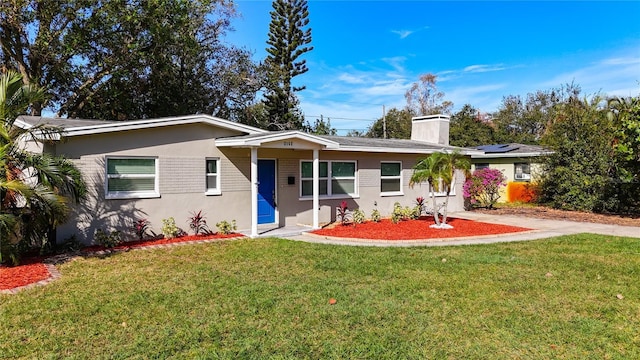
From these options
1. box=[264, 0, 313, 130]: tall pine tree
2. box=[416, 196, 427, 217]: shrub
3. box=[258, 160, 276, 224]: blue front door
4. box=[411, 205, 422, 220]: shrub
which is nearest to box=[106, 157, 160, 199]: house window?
box=[258, 160, 276, 224]: blue front door

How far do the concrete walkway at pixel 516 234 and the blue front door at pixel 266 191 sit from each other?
1.77m

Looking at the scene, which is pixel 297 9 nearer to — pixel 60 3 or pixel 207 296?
pixel 60 3

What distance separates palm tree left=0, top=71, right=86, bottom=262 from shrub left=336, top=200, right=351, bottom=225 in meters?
7.62

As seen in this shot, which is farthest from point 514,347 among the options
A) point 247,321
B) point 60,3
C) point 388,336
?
point 60,3

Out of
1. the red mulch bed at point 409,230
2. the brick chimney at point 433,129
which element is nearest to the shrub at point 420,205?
the red mulch bed at point 409,230

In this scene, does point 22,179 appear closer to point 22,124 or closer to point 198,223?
point 22,124

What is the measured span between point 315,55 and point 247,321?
2608 cm

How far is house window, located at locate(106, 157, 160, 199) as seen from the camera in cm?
984

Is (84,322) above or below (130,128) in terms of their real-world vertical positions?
below

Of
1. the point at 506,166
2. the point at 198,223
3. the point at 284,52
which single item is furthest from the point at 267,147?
the point at 284,52

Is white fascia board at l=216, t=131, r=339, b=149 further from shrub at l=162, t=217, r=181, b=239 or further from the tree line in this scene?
the tree line

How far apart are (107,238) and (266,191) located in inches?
185

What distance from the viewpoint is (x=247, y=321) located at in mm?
4898

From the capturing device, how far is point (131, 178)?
33.2 ft
